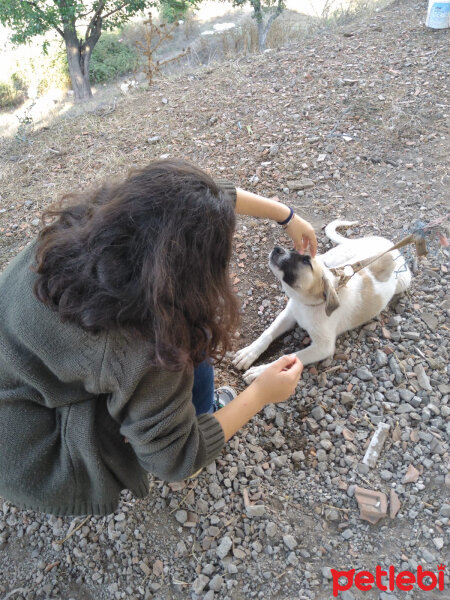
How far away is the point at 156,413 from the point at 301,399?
1.20 meters

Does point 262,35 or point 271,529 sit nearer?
point 271,529

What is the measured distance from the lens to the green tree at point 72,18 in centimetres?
828

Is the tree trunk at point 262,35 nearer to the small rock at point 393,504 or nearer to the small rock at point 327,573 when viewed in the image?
the small rock at point 393,504

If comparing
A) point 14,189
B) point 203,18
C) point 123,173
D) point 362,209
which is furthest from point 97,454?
point 203,18

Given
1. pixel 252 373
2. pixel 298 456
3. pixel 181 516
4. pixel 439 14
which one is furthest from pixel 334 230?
pixel 439 14

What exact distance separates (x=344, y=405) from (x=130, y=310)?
1.48 m

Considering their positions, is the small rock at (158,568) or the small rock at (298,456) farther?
the small rock at (298,456)

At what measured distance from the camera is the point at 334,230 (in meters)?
3.03

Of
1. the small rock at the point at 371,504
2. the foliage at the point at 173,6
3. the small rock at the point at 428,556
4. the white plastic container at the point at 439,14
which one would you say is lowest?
the small rock at the point at 428,556

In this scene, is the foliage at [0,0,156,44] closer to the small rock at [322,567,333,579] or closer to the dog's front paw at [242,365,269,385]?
the dog's front paw at [242,365,269,385]

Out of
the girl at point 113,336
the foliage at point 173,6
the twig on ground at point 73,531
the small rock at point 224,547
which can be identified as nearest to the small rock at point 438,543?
the small rock at point 224,547

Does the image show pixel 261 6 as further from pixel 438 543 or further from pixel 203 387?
pixel 438 543

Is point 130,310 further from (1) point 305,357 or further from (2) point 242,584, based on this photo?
(1) point 305,357

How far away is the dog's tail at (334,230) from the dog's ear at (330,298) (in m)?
0.76
